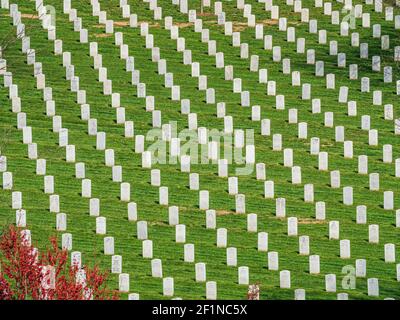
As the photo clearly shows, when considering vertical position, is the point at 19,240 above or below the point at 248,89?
below

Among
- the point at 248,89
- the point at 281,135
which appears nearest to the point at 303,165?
the point at 281,135

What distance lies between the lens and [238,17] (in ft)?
158

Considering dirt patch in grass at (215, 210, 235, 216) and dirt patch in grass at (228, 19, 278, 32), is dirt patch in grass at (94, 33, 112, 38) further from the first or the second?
dirt patch in grass at (215, 210, 235, 216)

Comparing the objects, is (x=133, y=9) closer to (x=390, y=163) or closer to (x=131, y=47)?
(x=131, y=47)

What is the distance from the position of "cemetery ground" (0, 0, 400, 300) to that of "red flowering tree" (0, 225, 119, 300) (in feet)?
6.82

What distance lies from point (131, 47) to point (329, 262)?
41.9 ft

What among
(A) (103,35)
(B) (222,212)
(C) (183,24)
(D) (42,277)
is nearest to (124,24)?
(A) (103,35)

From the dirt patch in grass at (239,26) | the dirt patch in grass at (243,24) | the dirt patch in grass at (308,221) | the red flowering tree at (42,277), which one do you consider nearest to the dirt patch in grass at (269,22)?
the dirt patch in grass at (243,24)

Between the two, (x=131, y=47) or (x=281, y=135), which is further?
(x=131, y=47)

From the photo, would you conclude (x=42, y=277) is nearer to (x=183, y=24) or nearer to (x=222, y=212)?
(x=222, y=212)

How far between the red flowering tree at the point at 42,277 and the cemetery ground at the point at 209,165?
208 cm

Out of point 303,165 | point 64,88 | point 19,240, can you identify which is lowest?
point 19,240

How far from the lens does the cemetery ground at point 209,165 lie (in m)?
34.4

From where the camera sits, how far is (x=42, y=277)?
28.9 m
